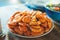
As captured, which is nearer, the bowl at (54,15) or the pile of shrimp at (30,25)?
the pile of shrimp at (30,25)

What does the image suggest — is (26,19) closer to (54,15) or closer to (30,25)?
(30,25)

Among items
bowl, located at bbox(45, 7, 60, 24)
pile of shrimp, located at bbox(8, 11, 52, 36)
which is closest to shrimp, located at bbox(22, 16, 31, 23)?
pile of shrimp, located at bbox(8, 11, 52, 36)

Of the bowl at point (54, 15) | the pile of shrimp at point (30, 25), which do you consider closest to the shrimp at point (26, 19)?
the pile of shrimp at point (30, 25)

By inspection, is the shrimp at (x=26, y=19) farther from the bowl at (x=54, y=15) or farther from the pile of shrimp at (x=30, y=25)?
the bowl at (x=54, y=15)

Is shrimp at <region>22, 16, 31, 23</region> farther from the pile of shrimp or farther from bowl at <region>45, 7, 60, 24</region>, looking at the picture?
bowl at <region>45, 7, 60, 24</region>

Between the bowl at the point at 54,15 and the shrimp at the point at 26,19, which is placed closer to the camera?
the shrimp at the point at 26,19

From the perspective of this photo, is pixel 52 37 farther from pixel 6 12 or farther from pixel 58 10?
pixel 6 12

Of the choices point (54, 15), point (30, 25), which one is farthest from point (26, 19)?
point (54, 15)

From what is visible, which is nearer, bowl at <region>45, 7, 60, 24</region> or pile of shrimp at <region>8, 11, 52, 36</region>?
pile of shrimp at <region>8, 11, 52, 36</region>
